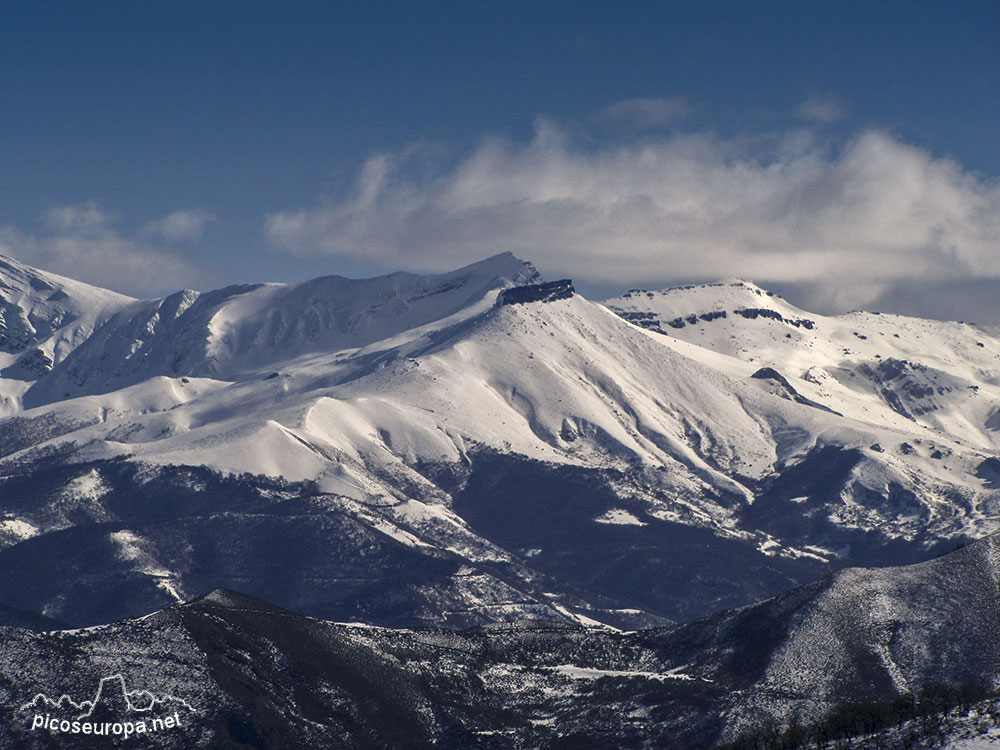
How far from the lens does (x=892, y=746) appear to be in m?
197

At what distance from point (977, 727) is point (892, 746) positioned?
9.44 m

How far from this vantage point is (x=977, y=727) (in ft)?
632
